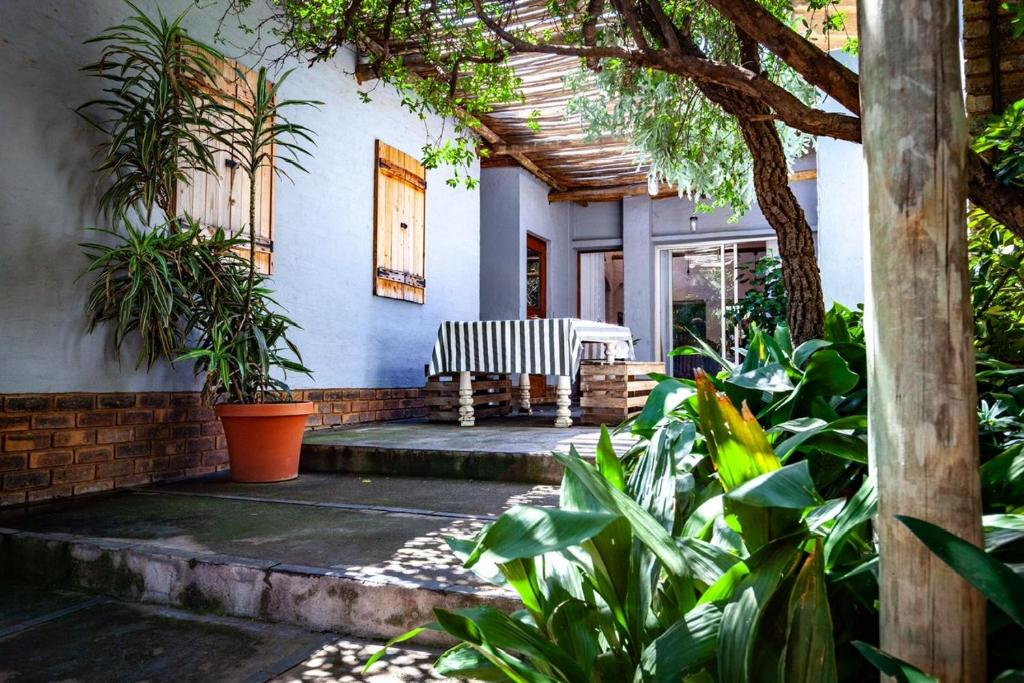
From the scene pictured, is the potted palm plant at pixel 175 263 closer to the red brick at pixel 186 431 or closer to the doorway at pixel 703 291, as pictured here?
the red brick at pixel 186 431

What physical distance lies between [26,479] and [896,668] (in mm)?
3316

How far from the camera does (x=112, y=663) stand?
1555 mm

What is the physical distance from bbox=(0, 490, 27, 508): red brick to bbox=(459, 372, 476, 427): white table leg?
295 centimetres

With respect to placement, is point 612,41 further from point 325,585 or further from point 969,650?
point 969,650

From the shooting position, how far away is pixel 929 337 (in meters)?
0.70

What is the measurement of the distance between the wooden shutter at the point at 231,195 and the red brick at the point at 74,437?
1.29 metres

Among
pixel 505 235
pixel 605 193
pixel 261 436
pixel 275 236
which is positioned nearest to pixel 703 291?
pixel 605 193

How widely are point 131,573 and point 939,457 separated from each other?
219cm

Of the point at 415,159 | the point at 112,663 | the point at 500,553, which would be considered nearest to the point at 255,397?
the point at 112,663

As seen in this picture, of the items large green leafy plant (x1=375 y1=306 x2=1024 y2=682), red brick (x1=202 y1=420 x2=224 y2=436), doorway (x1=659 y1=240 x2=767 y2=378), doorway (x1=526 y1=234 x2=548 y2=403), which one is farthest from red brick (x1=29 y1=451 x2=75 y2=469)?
doorway (x1=659 y1=240 x2=767 y2=378)

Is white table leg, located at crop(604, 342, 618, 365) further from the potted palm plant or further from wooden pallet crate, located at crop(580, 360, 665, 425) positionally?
the potted palm plant

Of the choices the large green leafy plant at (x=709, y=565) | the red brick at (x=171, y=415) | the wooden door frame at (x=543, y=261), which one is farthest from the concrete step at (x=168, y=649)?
the wooden door frame at (x=543, y=261)

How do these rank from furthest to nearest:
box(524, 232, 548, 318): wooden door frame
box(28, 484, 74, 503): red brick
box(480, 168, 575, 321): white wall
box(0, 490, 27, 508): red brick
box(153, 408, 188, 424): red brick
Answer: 1. box(524, 232, 548, 318): wooden door frame
2. box(480, 168, 575, 321): white wall
3. box(153, 408, 188, 424): red brick
4. box(28, 484, 74, 503): red brick
5. box(0, 490, 27, 508): red brick

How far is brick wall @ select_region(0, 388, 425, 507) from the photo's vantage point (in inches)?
112
